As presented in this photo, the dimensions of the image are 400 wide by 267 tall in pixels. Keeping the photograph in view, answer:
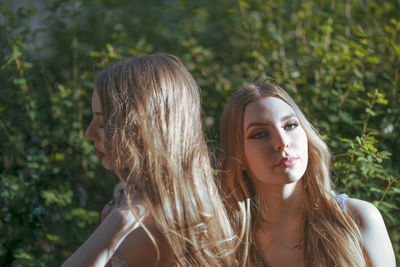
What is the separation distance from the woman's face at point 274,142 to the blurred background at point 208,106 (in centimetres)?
34

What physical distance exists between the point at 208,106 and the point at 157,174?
4.42 ft

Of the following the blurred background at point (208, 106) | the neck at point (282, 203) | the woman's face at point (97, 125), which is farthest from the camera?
the blurred background at point (208, 106)

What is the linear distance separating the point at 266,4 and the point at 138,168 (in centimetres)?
173

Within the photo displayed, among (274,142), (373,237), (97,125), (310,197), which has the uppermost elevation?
(97,125)

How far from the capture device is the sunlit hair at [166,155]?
1.59 m

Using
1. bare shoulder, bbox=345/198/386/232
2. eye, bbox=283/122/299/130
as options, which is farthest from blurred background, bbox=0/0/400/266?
eye, bbox=283/122/299/130

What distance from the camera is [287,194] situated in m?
1.86

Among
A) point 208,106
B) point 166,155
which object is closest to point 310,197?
point 166,155

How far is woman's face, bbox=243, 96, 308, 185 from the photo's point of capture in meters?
1.74

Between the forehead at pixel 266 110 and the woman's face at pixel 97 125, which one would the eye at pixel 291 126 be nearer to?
the forehead at pixel 266 110

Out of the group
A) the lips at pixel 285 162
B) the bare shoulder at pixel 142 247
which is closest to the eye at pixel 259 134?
the lips at pixel 285 162

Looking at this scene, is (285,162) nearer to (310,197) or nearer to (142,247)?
(310,197)

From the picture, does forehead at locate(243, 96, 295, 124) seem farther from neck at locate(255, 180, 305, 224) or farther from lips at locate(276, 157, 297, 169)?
neck at locate(255, 180, 305, 224)

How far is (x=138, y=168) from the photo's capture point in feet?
5.20
